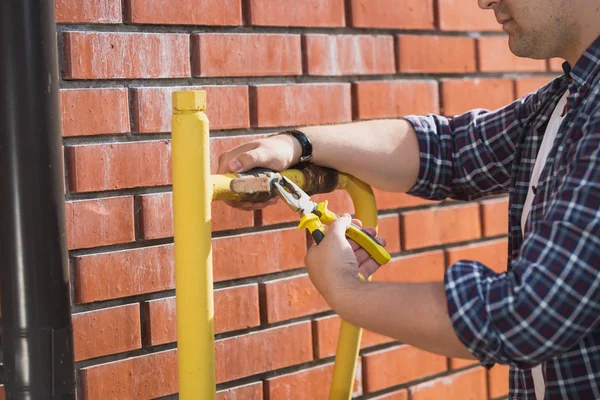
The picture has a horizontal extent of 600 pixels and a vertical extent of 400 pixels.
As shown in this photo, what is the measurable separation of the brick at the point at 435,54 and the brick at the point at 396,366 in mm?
687

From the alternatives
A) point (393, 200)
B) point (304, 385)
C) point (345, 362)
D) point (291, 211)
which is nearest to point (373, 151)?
point (291, 211)

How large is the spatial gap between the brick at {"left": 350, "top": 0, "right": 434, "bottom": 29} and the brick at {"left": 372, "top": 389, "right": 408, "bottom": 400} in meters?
0.88

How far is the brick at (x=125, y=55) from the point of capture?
1562mm

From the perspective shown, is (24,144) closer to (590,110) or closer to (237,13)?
(237,13)

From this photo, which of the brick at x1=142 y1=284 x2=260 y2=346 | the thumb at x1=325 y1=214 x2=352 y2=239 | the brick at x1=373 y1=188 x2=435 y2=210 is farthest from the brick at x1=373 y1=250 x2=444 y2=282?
the thumb at x1=325 y1=214 x2=352 y2=239

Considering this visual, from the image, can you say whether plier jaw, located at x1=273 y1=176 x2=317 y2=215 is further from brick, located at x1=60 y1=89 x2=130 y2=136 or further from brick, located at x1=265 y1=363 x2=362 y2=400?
brick, located at x1=265 y1=363 x2=362 y2=400

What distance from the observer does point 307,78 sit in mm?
1943

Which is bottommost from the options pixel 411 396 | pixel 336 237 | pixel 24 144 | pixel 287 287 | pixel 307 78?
pixel 411 396

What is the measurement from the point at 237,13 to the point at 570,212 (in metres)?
0.85

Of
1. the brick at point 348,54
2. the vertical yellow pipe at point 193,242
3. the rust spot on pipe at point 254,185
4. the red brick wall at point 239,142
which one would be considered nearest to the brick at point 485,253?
the red brick wall at point 239,142

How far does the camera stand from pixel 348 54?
2012 mm

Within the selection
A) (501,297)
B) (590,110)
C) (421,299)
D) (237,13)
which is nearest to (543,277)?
(501,297)

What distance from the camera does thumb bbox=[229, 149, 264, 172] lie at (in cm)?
147

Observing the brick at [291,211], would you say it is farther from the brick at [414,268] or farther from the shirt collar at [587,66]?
Result: the shirt collar at [587,66]
